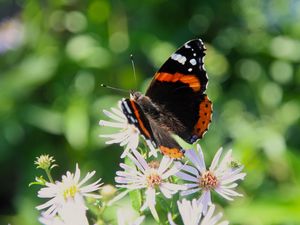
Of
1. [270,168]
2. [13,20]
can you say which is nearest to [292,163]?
[270,168]

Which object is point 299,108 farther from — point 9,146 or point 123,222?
point 123,222

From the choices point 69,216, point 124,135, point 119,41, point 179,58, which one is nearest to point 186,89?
point 179,58

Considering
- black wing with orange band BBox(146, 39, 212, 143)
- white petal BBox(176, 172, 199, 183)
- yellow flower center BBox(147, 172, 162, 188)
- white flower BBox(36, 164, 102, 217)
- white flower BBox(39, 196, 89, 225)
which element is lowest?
white flower BBox(39, 196, 89, 225)

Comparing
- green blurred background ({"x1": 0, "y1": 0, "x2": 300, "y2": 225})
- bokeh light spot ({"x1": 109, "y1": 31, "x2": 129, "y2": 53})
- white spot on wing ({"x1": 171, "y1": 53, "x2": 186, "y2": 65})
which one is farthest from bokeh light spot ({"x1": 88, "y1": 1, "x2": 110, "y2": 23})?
white spot on wing ({"x1": 171, "y1": 53, "x2": 186, "y2": 65})

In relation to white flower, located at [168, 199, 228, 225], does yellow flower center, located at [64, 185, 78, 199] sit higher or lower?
higher

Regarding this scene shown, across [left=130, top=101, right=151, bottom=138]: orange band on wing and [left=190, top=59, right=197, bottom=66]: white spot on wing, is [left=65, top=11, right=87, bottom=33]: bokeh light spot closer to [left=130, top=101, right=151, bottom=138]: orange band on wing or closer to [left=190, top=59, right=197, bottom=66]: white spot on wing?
[left=190, top=59, right=197, bottom=66]: white spot on wing
